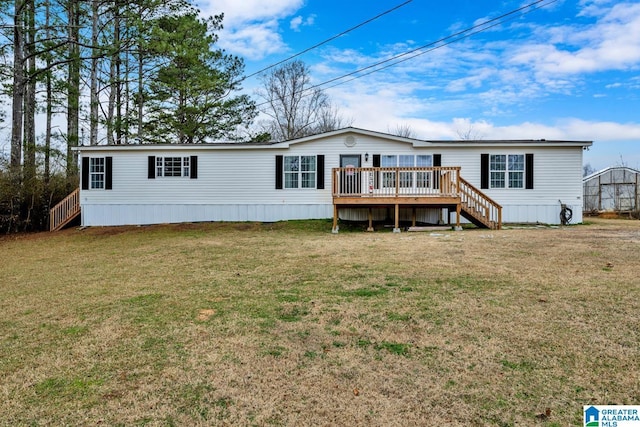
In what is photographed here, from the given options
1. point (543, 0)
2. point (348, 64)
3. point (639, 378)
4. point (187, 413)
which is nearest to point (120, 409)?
point (187, 413)

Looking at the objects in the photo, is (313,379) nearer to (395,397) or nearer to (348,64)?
(395,397)

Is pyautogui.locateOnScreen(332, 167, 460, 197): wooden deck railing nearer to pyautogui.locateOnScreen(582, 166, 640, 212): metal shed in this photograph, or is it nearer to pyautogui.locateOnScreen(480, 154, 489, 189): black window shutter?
pyautogui.locateOnScreen(480, 154, 489, 189): black window shutter

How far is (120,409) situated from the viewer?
244cm

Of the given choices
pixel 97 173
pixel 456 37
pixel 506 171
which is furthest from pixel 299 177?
pixel 456 37

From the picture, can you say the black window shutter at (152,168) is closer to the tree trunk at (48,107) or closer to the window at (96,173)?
the window at (96,173)

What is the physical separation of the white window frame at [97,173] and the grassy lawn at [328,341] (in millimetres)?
9095

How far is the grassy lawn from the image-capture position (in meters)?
2.43

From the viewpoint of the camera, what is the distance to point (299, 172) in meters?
14.6

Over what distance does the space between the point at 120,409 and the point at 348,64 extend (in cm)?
2004

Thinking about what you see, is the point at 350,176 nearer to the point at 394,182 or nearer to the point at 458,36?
the point at 394,182

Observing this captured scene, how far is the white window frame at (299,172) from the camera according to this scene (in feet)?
47.4

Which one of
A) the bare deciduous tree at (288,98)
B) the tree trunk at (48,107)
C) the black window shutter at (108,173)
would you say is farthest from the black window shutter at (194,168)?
the bare deciduous tree at (288,98)

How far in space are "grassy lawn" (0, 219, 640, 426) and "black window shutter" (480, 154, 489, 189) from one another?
7.31 meters

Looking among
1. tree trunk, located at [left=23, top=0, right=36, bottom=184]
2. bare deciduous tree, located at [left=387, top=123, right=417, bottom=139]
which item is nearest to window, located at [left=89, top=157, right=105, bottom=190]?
tree trunk, located at [left=23, top=0, right=36, bottom=184]
